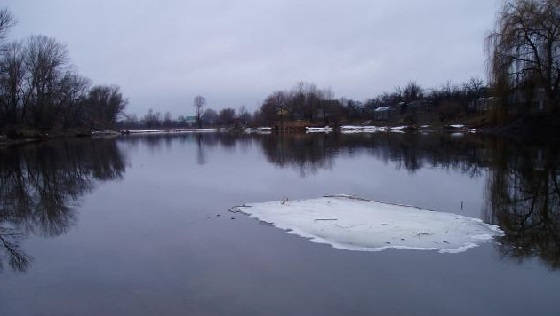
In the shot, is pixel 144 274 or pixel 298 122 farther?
pixel 298 122

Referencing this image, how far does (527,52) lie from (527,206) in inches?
963

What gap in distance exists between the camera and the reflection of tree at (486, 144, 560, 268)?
7.04 m

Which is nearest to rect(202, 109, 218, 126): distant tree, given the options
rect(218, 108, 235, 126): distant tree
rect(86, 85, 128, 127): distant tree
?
rect(218, 108, 235, 126): distant tree

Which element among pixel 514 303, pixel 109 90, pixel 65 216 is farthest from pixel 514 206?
pixel 109 90

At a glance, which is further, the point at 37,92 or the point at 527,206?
the point at 37,92

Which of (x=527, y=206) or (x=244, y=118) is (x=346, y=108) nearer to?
(x=244, y=118)

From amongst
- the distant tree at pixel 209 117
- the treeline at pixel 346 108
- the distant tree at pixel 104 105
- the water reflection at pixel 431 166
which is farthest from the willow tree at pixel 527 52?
the distant tree at pixel 209 117

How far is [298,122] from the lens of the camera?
87438 millimetres

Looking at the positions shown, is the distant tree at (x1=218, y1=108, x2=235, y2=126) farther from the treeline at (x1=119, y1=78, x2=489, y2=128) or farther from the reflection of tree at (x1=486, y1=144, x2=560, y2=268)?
the reflection of tree at (x1=486, y1=144, x2=560, y2=268)

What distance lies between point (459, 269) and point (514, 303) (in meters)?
1.09

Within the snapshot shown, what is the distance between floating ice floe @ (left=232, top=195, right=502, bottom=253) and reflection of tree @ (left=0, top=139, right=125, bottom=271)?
172 inches

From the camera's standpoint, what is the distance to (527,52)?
97.7 feet

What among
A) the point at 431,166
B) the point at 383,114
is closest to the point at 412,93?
the point at 383,114

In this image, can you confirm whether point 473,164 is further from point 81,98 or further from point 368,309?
point 81,98
